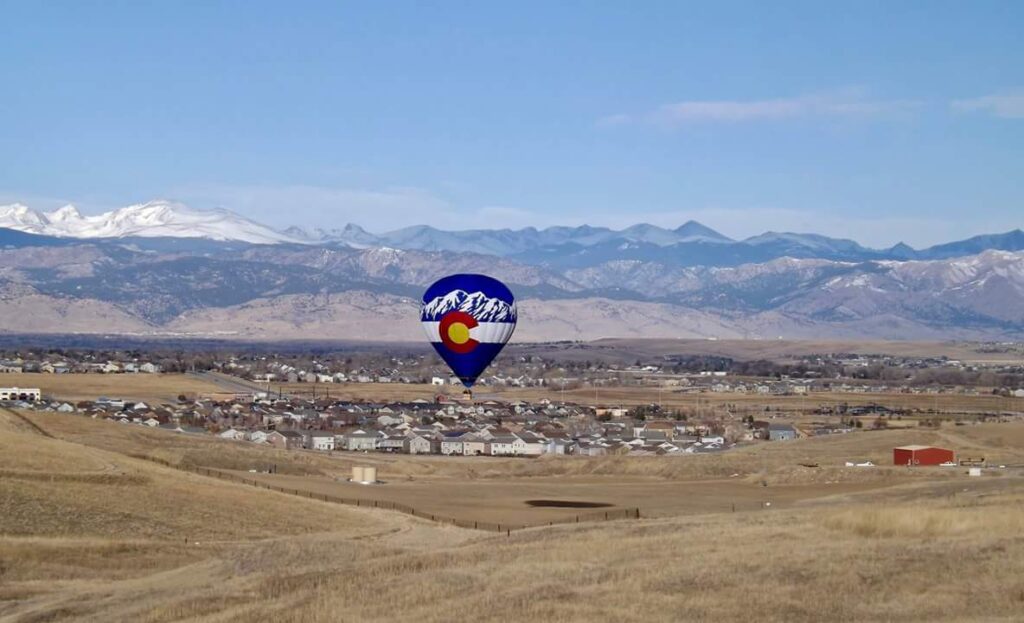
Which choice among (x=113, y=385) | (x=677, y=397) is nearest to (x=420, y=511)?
(x=113, y=385)

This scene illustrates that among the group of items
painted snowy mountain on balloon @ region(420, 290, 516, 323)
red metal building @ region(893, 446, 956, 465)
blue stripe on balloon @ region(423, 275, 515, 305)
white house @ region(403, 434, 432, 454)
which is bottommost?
white house @ region(403, 434, 432, 454)

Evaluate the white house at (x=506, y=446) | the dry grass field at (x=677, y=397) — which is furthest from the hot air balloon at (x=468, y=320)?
the dry grass field at (x=677, y=397)

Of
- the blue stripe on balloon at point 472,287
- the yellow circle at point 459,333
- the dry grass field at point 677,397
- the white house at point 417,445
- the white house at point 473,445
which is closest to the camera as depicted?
the yellow circle at point 459,333

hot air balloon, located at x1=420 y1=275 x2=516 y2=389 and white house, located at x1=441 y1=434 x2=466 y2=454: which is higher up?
hot air balloon, located at x1=420 y1=275 x2=516 y2=389

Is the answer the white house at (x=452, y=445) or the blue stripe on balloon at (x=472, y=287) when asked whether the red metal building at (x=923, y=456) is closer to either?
the blue stripe on balloon at (x=472, y=287)

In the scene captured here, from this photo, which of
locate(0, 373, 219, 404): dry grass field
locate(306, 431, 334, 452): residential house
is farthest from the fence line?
locate(0, 373, 219, 404): dry grass field

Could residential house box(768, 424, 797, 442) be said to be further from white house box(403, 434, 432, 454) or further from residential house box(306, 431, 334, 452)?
residential house box(306, 431, 334, 452)

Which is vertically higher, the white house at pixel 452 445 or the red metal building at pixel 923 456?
the red metal building at pixel 923 456
